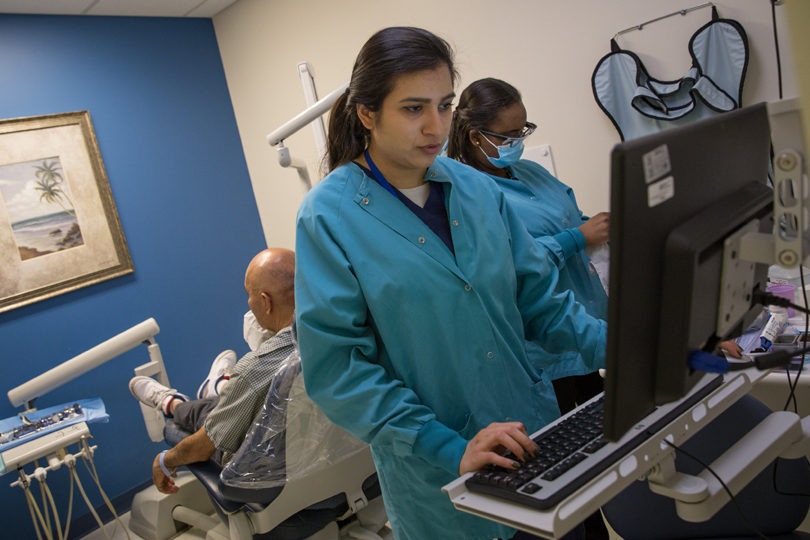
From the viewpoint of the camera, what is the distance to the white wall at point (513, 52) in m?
2.15

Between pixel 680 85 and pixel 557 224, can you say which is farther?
pixel 680 85

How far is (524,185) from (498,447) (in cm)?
97

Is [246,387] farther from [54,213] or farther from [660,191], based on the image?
[54,213]

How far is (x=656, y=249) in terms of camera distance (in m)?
0.67

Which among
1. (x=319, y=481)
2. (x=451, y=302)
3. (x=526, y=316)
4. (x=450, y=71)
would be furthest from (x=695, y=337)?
(x=319, y=481)

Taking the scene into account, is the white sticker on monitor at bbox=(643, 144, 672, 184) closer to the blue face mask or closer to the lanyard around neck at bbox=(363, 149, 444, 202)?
the lanyard around neck at bbox=(363, 149, 444, 202)

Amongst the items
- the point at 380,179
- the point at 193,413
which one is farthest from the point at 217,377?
the point at 380,179

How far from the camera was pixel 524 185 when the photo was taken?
5.78ft

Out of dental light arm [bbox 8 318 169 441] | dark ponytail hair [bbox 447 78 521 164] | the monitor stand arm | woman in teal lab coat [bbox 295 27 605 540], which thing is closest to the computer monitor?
the monitor stand arm

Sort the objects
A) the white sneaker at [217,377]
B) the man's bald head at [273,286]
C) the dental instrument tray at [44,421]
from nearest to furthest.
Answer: the man's bald head at [273,286]
the white sneaker at [217,377]
the dental instrument tray at [44,421]

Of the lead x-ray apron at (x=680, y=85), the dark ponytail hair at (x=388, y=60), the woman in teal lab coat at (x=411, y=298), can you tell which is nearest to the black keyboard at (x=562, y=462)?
the woman in teal lab coat at (x=411, y=298)

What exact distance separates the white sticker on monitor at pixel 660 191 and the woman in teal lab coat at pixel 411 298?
1.58 ft

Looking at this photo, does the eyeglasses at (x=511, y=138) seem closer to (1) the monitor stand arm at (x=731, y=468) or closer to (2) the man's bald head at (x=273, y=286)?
(2) the man's bald head at (x=273, y=286)

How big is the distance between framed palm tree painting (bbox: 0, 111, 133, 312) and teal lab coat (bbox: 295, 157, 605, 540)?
93.7 inches
